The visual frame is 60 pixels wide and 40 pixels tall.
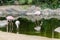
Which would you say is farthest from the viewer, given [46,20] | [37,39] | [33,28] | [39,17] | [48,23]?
[39,17]

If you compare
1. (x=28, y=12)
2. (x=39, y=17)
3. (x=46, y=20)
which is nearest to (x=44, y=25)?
(x=46, y=20)

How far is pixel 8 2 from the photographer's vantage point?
37.1 ft

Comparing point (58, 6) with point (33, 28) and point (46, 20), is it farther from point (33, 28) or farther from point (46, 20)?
point (33, 28)

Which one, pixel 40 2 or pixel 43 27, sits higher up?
pixel 43 27

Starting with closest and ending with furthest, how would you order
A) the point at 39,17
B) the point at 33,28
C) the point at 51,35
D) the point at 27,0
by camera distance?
1. the point at 51,35
2. the point at 33,28
3. the point at 39,17
4. the point at 27,0

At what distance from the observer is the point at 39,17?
9.56 m

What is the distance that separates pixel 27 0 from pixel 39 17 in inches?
76.8

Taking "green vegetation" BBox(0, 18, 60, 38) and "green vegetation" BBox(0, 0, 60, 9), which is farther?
"green vegetation" BBox(0, 0, 60, 9)

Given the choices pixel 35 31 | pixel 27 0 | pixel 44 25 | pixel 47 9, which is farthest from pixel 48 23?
pixel 27 0

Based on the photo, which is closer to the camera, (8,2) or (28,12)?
(28,12)

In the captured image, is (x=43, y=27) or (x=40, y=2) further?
(x=40, y=2)

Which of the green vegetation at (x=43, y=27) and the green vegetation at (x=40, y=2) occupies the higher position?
the green vegetation at (x=43, y=27)

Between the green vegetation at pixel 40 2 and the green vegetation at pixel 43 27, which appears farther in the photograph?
the green vegetation at pixel 40 2

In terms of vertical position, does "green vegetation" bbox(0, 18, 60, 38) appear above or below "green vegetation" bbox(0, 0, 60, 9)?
above
